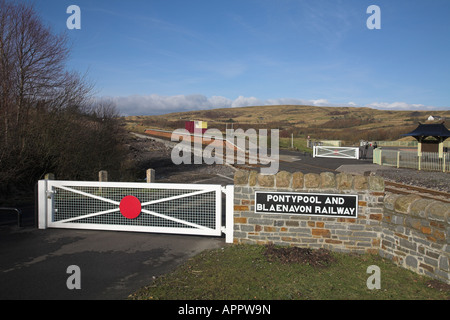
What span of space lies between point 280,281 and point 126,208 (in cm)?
426

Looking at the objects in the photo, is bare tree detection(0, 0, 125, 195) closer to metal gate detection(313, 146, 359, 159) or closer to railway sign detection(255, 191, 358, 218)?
railway sign detection(255, 191, 358, 218)

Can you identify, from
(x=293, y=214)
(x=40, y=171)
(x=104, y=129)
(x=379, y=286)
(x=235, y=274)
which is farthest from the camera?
(x=104, y=129)

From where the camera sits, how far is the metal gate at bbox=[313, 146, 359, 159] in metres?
32.6

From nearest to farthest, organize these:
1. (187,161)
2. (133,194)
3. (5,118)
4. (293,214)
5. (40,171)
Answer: (293,214)
(133,194)
(5,118)
(40,171)
(187,161)

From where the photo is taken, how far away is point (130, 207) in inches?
302

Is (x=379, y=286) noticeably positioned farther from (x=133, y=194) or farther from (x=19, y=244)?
(x=19, y=244)

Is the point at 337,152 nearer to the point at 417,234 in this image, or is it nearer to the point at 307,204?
the point at 307,204

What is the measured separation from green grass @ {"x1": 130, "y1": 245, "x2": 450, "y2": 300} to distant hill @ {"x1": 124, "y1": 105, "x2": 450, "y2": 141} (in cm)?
4698

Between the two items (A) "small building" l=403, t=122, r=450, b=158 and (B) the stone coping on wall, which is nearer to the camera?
(B) the stone coping on wall

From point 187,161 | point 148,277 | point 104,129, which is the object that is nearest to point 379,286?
point 148,277

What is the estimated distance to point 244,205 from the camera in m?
6.87

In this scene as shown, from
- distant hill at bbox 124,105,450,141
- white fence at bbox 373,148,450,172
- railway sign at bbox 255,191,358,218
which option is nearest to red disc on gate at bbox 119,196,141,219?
railway sign at bbox 255,191,358,218

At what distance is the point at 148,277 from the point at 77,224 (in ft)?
12.0

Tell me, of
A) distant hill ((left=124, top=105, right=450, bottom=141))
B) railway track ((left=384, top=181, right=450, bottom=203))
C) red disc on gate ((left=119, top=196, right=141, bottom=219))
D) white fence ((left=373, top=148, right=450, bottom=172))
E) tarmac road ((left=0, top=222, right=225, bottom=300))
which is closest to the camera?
tarmac road ((left=0, top=222, right=225, bottom=300))
